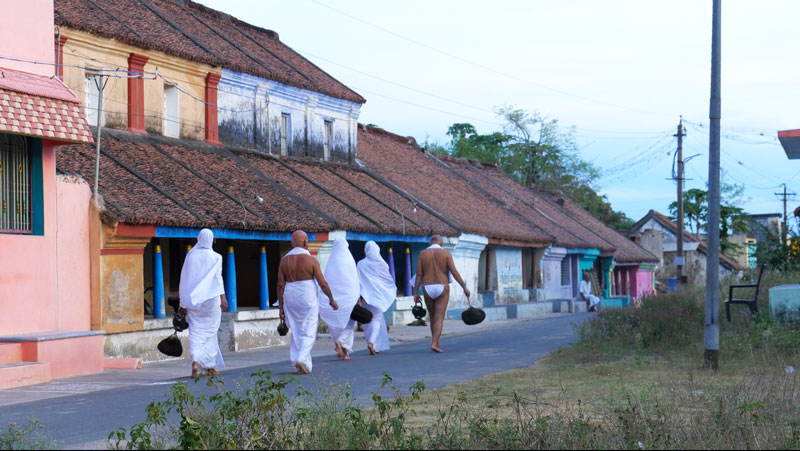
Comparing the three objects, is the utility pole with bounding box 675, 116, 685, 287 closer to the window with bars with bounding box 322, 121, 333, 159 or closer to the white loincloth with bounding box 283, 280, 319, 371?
the window with bars with bounding box 322, 121, 333, 159

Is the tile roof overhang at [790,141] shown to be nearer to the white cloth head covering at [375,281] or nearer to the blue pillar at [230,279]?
the white cloth head covering at [375,281]

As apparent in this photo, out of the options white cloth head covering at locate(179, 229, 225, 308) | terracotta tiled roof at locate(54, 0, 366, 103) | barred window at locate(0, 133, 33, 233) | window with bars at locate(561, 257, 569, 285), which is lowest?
window with bars at locate(561, 257, 569, 285)

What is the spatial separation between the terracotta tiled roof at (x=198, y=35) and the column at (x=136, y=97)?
34 cm

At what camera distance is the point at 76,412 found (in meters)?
10.7

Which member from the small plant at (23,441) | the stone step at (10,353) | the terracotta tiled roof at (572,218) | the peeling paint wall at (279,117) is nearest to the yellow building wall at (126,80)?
the peeling paint wall at (279,117)

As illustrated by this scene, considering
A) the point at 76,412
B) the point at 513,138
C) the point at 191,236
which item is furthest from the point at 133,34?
the point at 513,138

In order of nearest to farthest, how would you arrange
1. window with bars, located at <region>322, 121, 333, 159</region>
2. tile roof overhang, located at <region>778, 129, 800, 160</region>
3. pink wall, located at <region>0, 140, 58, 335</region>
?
pink wall, located at <region>0, 140, 58, 335</region>, tile roof overhang, located at <region>778, 129, 800, 160</region>, window with bars, located at <region>322, 121, 333, 159</region>

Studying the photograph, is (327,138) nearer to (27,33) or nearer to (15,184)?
(27,33)

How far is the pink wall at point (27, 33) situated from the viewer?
15.2 metres

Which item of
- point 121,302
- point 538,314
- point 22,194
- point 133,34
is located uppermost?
point 133,34

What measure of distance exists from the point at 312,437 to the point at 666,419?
2761 mm

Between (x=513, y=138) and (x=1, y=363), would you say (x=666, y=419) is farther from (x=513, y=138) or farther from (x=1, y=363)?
(x=513, y=138)

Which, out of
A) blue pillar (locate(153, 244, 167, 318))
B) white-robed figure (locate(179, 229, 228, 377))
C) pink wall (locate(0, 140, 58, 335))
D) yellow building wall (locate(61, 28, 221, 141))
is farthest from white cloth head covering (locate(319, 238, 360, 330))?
yellow building wall (locate(61, 28, 221, 141))

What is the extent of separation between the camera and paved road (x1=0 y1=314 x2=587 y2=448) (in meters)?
9.99
